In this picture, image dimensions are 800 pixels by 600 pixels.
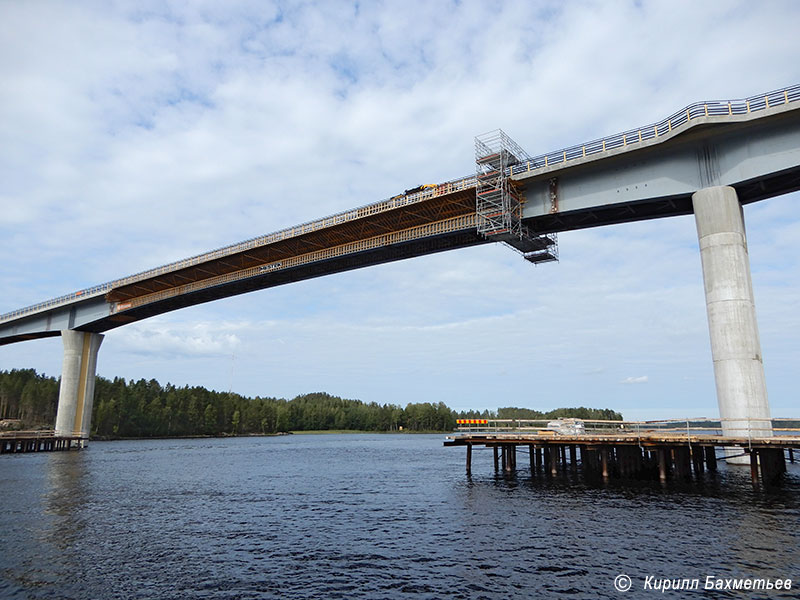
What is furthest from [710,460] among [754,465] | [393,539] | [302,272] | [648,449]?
[302,272]

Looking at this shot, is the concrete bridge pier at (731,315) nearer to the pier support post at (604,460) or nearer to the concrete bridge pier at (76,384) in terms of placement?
the pier support post at (604,460)

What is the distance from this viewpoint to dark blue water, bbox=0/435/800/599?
1509 cm

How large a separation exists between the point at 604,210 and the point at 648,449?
1748 cm

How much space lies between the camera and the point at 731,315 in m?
30.6

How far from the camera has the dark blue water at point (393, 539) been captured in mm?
15094

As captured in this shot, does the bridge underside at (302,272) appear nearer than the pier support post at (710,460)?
No

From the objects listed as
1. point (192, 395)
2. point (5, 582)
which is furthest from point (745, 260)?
point (192, 395)

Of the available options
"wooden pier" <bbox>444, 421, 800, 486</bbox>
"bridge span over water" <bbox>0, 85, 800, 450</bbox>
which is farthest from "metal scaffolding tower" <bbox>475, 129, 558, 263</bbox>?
"wooden pier" <bbox>444, 421, 800, 486</bbox>

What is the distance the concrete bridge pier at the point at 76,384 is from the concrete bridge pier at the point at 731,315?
261ft

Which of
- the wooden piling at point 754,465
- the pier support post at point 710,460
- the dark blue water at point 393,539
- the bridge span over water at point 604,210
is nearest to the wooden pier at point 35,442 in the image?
the bridge span over water at point 604,210

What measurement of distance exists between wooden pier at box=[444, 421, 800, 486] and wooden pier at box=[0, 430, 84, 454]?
62.8m

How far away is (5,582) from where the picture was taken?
1540cm

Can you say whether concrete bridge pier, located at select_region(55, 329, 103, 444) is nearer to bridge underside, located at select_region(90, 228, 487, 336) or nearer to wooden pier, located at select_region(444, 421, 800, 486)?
bridge underside, located at select_region(90, 228, 487, 336)

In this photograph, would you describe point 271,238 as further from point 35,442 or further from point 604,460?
point 35,442
